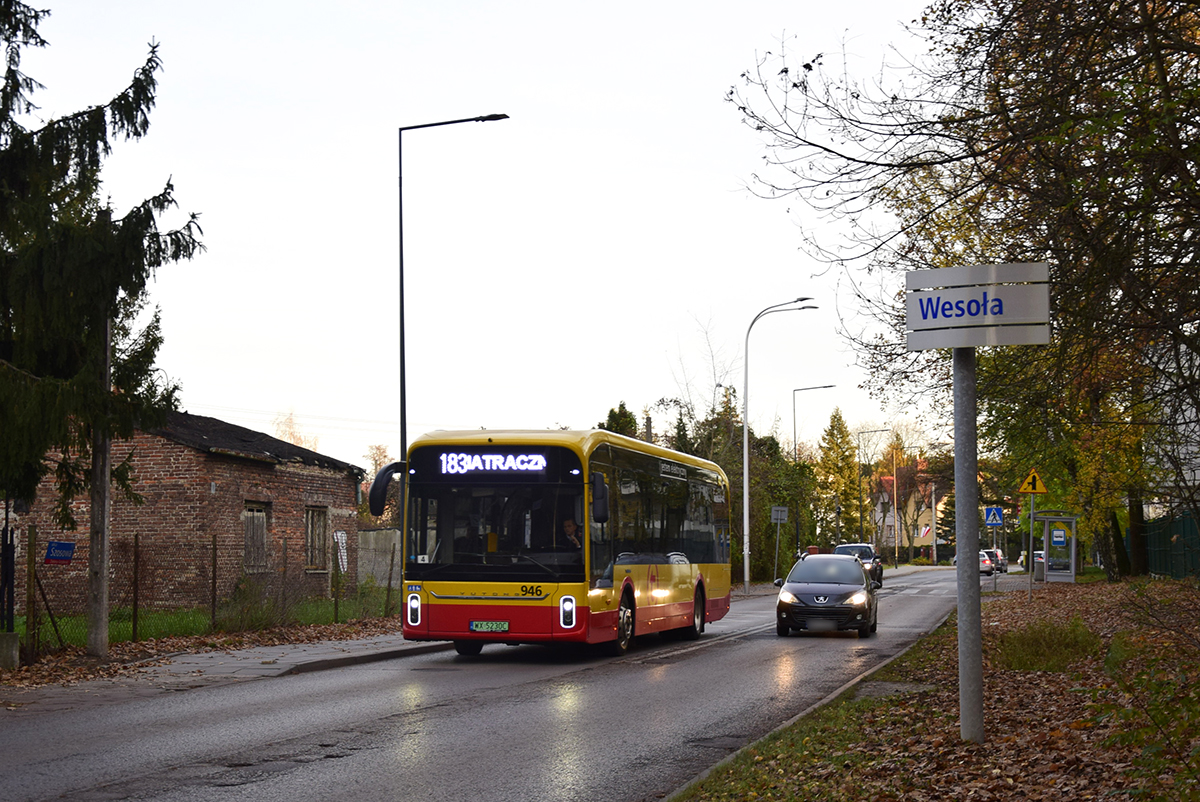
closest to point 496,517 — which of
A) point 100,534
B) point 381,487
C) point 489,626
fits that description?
point 489,626

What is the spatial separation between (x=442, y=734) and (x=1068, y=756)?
16.8 ft

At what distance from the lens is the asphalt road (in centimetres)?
829

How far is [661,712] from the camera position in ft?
39.8

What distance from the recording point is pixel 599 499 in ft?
53.7

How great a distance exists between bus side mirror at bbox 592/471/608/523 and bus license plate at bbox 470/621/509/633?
189 cm

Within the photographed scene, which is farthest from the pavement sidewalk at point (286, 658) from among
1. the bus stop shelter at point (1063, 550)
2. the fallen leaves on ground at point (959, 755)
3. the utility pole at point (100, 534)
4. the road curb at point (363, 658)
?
the bus stop shelter at point (1063, 550)

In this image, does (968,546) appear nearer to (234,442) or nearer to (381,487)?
(381,487)

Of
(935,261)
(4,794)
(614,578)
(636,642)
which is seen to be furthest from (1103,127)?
(636,642)

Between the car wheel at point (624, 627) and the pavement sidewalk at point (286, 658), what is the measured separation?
311 centimetres

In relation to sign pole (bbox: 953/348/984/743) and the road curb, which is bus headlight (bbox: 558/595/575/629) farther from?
sign pole (bbox: 953/348/984/743)

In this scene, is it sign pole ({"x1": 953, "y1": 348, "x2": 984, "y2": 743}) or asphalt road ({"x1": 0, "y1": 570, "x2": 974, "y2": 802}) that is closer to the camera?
sign pole ({"x1": 953, "y1": 348, "x2": 984, "y2": 743})

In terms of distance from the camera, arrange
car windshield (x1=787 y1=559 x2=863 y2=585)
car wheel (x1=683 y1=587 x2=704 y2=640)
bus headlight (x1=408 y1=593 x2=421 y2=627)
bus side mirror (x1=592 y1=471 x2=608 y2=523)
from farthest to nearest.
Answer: car windshield (x1=787 y1=559 x2=863 y2=585)
car wheel (x1=683 y1=587 x2=704 y2=640)
bus headlight (x1=408 y1=593 x2=421 y2=627)
bus side mirror (x1=592 y1=471 x2=608 y2=523)

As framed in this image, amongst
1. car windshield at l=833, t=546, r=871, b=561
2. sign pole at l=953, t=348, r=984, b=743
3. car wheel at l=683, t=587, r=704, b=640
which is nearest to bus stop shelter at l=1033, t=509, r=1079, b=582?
car windshield at l=833, t=546, r=871, b=561

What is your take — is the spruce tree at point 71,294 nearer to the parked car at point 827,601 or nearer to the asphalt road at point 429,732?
the asphalt road at point 429,732
